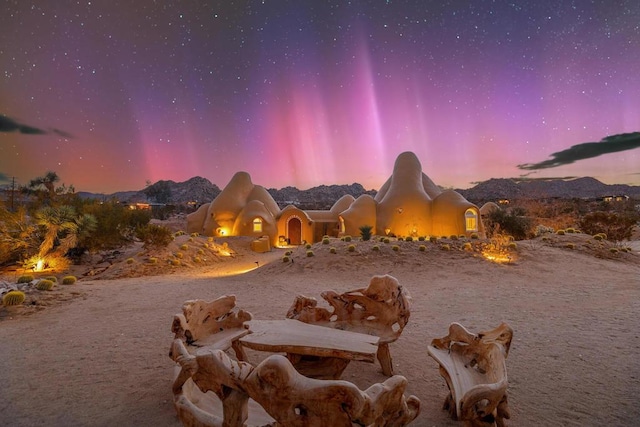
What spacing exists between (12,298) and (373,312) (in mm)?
A: 8155

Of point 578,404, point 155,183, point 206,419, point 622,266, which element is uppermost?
point 155,183

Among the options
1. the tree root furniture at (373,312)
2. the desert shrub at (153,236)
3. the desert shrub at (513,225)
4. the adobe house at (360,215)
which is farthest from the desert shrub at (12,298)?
the desert shrub at (513,225)

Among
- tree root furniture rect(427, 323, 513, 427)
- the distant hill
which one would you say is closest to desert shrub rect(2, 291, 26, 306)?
tree root furniture rect(427, 323, 513, 427)

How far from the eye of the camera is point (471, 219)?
66.8 feet

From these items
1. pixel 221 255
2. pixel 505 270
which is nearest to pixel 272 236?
pixel 221 255

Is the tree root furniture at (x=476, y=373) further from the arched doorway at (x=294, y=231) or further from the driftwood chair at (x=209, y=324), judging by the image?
the arched doorway at (x=294, y=231)

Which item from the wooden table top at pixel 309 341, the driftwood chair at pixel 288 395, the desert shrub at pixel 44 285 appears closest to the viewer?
the driftwood chair at pixel 288 395

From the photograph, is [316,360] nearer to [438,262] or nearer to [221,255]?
[438,262]

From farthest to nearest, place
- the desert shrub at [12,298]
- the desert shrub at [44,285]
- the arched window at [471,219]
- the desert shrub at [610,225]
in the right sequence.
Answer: the arched window at [471,219] → the desert shrub at [610,225] → the desert shrub at [44,285] → the desert shrub at [12,298]

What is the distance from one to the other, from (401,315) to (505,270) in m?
9.40

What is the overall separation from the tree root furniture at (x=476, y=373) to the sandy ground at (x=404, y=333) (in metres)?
0.48

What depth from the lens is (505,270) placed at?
11.2 meters

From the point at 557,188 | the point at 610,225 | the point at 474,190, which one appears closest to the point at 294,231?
the point at 610,225

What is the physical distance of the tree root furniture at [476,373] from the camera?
2.31 metres
